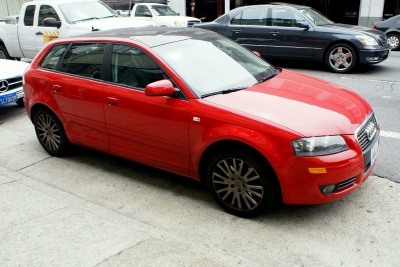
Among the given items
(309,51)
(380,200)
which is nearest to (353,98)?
(380,200)

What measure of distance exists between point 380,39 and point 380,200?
7013mm

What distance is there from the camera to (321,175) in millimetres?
3424

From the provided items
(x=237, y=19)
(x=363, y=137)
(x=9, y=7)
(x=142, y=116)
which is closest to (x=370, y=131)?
(x=363, y=137)

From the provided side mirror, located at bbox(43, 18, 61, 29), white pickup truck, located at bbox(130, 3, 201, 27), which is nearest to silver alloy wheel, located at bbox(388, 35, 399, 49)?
white pickup truck, located at bbox(130, 3, 201, 27)

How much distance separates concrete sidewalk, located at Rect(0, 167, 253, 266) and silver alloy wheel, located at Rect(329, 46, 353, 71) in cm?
761

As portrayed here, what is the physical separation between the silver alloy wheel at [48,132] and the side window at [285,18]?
23.2 ft

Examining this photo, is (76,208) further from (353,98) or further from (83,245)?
(353,98)

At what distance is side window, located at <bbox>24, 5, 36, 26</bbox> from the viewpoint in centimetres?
1134

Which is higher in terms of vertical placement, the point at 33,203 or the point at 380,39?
the point at 380,39

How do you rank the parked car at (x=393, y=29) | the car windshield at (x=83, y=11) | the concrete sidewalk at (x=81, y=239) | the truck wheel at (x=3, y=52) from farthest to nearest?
1. the parked car at (x=393, y=29)
2. the truck wheel at (x=3, y=52)
3. the car windshield at (x=83, y=11)
4. the concrete sidewalk at (x=81, y=239)

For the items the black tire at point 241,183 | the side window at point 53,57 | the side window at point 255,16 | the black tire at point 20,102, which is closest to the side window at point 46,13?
the black tire at point 20,102

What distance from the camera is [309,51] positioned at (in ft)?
33.8

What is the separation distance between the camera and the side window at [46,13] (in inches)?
424

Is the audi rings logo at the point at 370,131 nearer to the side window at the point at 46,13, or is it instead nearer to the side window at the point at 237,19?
the side window at the point at 237,19
